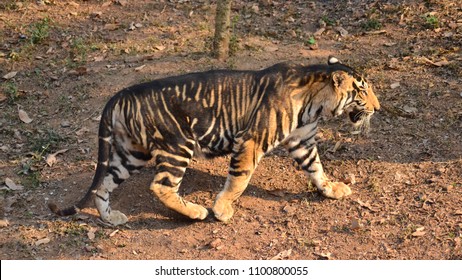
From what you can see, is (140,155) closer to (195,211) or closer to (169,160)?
(169,160)

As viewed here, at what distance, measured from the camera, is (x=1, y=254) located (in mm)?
6578

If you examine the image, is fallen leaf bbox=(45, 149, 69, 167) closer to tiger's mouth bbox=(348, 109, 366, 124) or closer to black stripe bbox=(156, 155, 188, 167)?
black stripe bbox=(156, 155, 188, 167)

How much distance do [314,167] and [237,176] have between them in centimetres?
92

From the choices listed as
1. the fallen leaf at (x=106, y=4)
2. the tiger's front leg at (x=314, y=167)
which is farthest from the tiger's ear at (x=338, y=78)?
the fallen leaf at (x=106, y=4)

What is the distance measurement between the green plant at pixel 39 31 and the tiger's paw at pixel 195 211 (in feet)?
15.9

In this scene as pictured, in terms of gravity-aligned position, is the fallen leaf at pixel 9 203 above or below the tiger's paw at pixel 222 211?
below

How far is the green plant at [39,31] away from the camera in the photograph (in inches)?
415

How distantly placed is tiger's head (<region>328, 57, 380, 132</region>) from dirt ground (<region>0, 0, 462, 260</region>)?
851 millimetres

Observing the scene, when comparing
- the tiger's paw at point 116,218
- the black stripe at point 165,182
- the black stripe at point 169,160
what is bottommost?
the tiger's paw at point 116,218

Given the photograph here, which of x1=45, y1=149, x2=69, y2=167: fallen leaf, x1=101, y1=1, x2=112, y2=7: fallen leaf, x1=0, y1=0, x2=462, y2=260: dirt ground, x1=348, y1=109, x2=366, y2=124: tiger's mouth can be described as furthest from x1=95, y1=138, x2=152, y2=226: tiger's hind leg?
x1=101, y1=1, x2=112, y2=7: fallen leaf

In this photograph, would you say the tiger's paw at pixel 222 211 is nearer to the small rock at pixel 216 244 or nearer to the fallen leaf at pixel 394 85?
the small rock at pixel 216 244

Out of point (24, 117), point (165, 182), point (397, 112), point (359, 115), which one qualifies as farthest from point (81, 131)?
point (397, 112)

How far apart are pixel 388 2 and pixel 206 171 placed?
16.1 feet

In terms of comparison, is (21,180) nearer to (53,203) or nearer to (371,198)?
(53,203)
